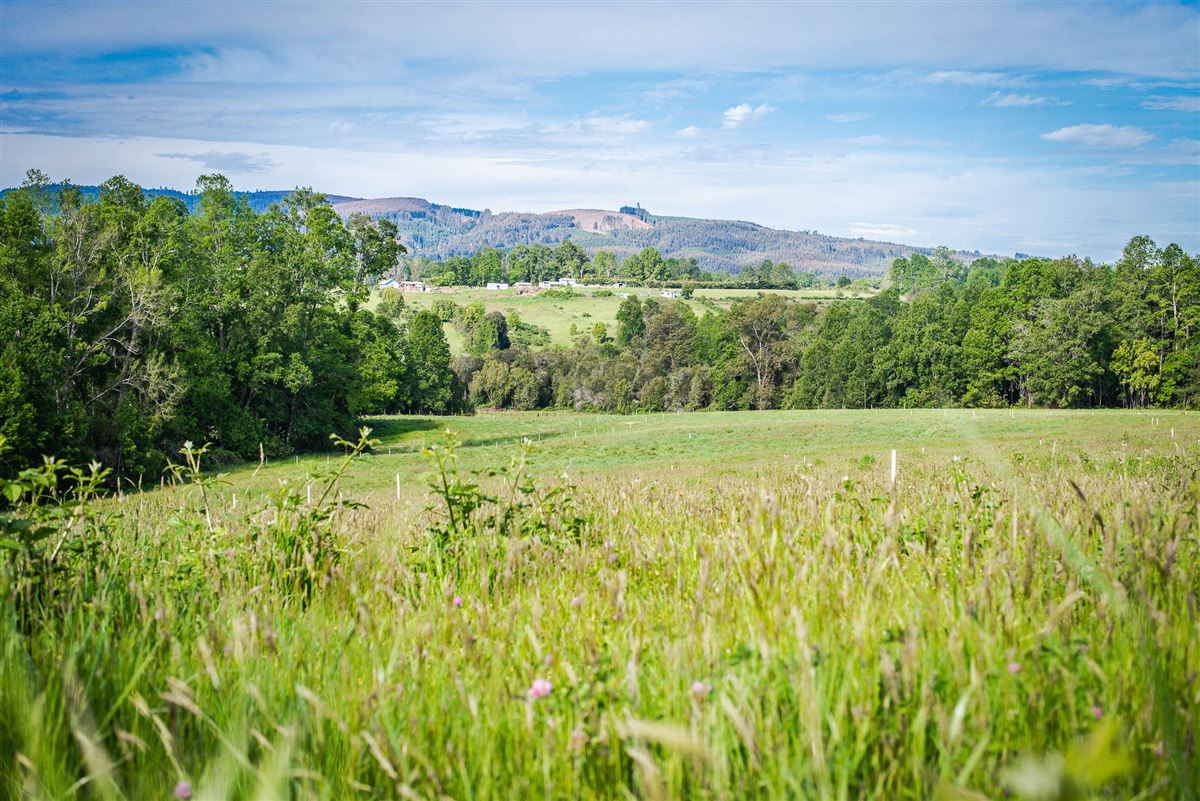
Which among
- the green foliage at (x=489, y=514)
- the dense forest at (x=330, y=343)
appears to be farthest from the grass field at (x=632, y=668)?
the dense forest at (x=330, y=343)

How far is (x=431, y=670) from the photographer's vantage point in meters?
2.59

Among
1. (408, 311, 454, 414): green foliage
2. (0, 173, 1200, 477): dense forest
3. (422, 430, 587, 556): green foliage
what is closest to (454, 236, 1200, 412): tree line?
(0, 173, 1200, 477): dense forest

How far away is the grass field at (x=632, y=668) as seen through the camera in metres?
1.77

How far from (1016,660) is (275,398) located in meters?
59.3

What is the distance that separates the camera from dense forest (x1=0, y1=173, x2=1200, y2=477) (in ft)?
131

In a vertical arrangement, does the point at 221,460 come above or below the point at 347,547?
below

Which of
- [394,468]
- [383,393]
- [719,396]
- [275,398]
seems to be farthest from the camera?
[719,396]

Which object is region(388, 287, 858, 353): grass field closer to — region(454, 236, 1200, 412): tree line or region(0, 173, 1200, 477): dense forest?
region(454, 236, 1200, 412): tree line

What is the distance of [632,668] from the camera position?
6.37 feet

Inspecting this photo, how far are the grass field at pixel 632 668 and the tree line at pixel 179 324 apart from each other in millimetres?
35856

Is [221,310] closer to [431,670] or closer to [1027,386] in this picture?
[431,670]

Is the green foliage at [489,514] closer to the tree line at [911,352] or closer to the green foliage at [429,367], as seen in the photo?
the tree line at [911,352]

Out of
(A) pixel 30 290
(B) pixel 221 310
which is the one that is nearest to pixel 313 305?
(B) pixel 221 310

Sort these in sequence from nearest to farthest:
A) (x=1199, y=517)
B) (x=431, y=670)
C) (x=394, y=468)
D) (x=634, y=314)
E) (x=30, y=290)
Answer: (x=431, y=670), (x=1199, y=517), (x=30, y=290), (x=394, y=468), (x=634, y=314)
